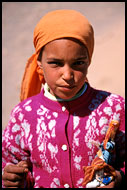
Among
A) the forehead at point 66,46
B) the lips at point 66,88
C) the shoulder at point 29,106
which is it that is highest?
the forehead at point 66,46

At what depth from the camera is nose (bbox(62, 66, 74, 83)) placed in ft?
4.67

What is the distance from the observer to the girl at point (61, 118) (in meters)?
1.47

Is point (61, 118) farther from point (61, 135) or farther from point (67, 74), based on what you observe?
point (67, 74)

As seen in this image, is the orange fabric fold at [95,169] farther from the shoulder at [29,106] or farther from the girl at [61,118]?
the shoulder at [29,106]

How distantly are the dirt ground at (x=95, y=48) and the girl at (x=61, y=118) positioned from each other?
2614 millimetres

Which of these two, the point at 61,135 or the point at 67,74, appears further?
the point at 61,135

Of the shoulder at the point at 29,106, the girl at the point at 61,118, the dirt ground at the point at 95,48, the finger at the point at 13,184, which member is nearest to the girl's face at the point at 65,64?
the girl at the point at 61,118

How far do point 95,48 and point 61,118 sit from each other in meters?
4.06

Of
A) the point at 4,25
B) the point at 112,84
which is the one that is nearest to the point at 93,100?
the point at 112,84

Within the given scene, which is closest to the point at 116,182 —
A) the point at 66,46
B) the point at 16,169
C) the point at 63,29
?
the point at 16,169

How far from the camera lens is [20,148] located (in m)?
1.75

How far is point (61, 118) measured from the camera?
1649 mm

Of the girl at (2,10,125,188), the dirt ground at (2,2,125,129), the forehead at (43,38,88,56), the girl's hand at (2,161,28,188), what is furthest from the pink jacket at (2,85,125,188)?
the dirt ground at (2,2,125,129)

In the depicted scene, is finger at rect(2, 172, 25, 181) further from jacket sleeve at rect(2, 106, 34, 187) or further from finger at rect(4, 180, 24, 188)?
jacket sleeve at rect(2, 106, 34, 187)
